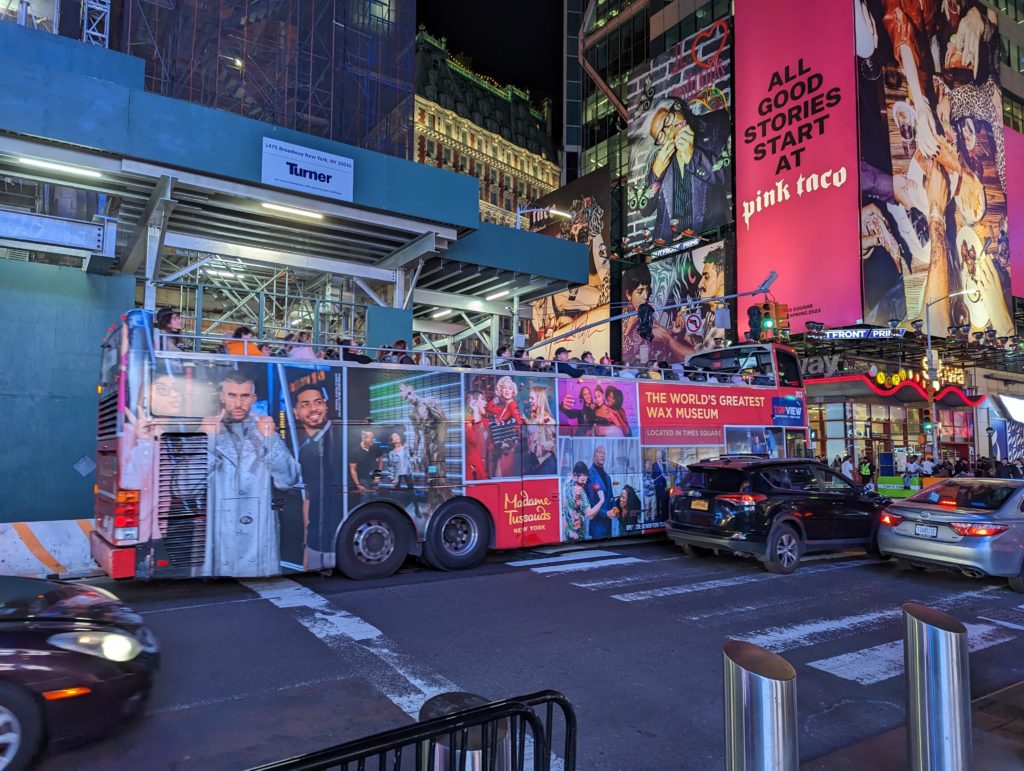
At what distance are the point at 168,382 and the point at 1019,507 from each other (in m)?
11.2

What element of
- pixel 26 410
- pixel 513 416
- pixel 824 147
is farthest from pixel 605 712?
pixel 824 147

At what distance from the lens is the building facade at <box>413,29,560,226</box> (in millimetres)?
70500

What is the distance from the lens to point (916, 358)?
3578 cm

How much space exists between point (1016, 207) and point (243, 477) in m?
50.8

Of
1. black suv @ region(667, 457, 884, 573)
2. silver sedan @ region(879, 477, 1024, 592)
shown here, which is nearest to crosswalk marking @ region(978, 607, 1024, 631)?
silver sedan @ region(879, 477, 1024, 592)

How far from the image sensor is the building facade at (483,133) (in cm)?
7050

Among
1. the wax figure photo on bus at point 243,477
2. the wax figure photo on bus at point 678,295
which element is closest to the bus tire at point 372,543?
the wax figure photo on bus at point 243,477

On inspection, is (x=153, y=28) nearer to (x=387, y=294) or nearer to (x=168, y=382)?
(x=387, y=294)

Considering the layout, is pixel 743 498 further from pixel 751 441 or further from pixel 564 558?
pixel 751 441

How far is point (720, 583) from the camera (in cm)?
879

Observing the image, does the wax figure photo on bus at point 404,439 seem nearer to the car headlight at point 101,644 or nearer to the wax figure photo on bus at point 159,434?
the wax figure photo on bus at point 159,434

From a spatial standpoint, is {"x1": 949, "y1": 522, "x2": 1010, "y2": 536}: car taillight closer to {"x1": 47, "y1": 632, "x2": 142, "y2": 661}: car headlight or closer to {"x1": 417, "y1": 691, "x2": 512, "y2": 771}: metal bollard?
{"x1": 417, "y1": 691, "x2": 512, "y2": 771}: metal bollard

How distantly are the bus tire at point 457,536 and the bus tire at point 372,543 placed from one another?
40cm

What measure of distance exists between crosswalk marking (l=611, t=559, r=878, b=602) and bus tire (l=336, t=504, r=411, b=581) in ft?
10.4
